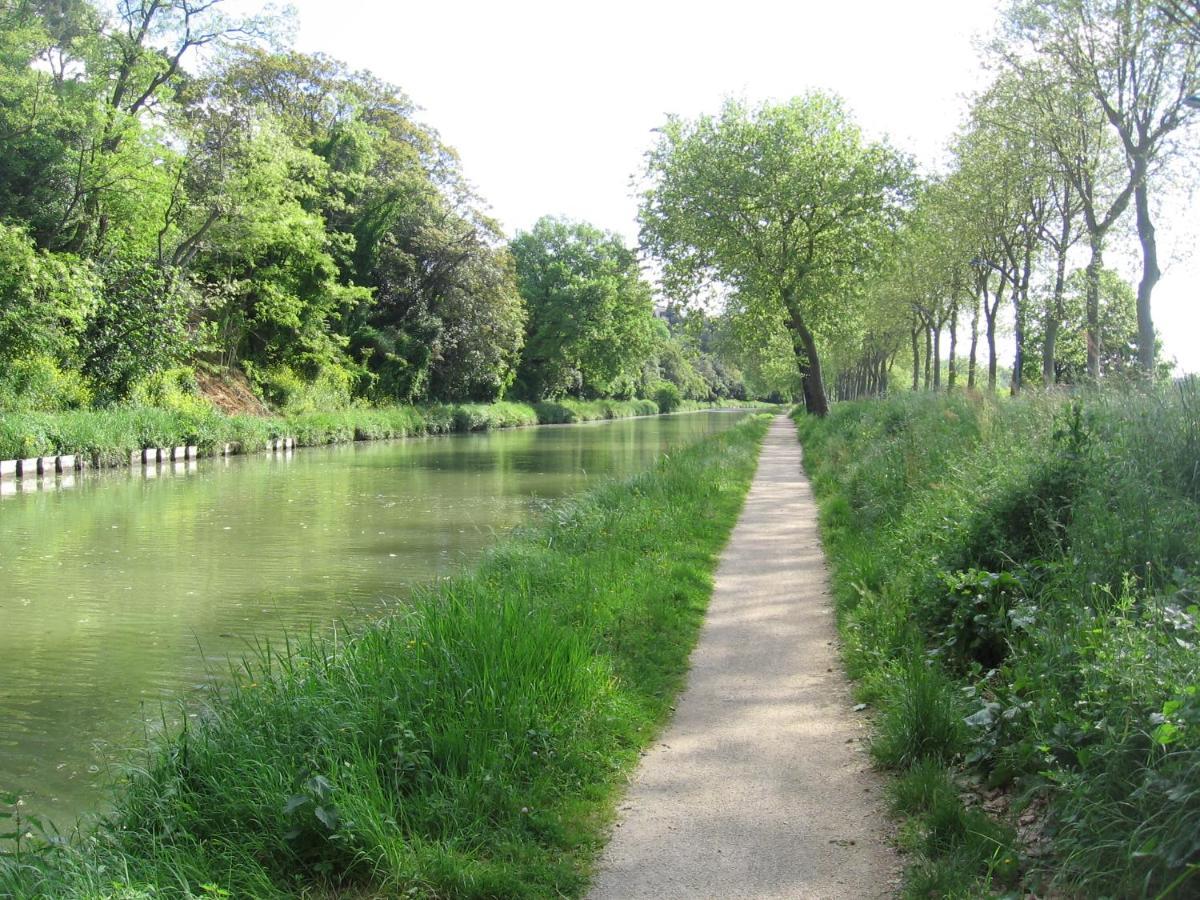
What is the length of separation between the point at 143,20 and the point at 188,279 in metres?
8.59

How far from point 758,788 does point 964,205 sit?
2500cm

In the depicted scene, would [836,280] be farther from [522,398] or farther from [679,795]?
[522,398]

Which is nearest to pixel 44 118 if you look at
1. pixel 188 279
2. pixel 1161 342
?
pixel 188 279

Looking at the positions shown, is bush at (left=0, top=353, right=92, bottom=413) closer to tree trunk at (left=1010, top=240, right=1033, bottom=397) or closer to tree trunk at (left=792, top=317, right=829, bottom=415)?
tree trunk at (left=792, top=317, right=829, bottom=415)

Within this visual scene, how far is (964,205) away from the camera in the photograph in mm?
25875

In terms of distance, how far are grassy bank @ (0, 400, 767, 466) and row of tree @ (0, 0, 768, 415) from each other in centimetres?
173

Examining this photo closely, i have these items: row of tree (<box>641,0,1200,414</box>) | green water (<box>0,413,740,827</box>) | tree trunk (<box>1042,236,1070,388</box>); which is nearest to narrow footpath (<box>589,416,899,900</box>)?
green water (<box>0,413,740,827</box>)

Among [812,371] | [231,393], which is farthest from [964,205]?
[231,393]

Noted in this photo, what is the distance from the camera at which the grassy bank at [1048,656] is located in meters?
3.22

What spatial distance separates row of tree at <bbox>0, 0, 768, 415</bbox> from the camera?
27.5 meters

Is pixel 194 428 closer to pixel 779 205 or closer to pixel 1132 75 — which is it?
pixel 779 205

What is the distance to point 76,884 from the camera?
343 cm

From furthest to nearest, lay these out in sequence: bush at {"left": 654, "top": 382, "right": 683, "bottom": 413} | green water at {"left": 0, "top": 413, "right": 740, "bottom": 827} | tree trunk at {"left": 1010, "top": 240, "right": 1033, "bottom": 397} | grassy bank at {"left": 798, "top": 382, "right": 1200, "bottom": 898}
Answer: bush at {"left": 654, "top": 382, "right": 683, "bottom": 413}, tree trunk at {"left": 1010, "top": 240, "right": 1033, "bottom": 397}, green water at {"left": 0, "top": 413, "right": 740, "bottom": 827}, grassy bank at {"left": 798, "top": 382, "right": 1200, "bottom": 898}

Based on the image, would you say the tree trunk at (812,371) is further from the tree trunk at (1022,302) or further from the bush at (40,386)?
the bush at (40,386)
